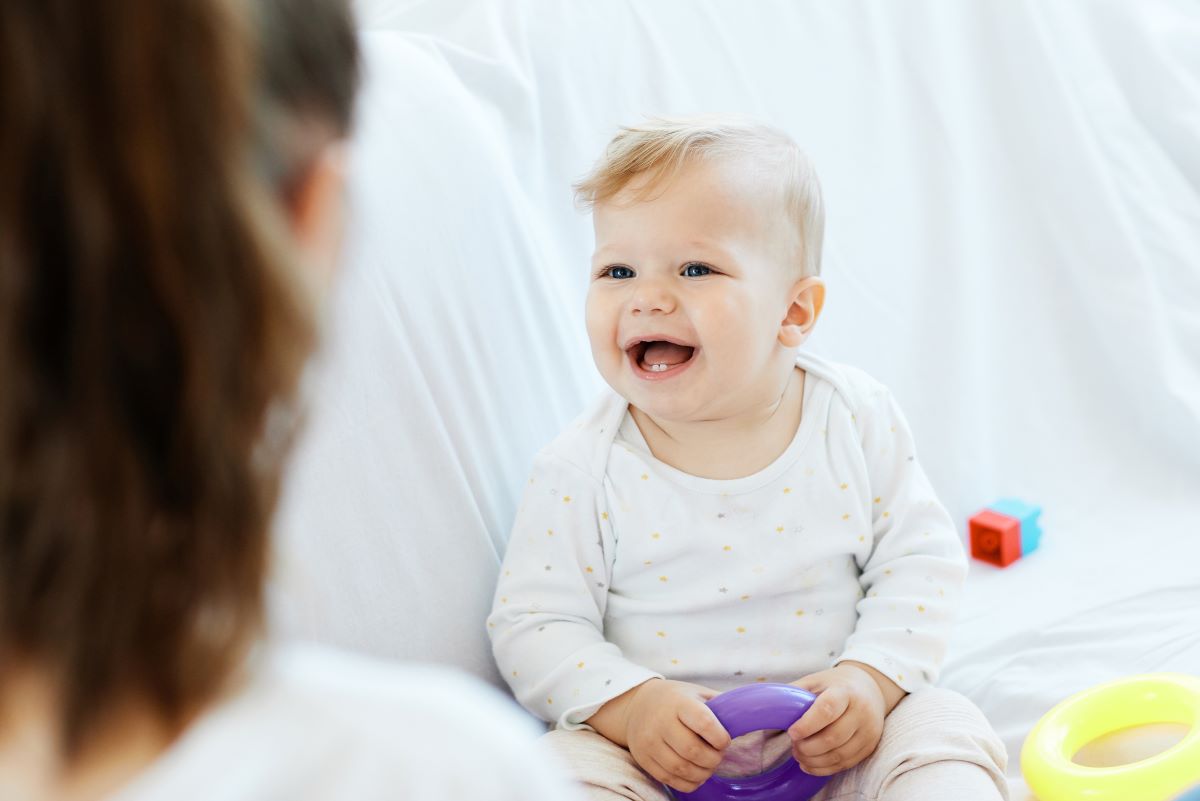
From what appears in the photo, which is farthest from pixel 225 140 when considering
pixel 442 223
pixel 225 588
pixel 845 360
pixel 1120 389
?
pixel 1120 389

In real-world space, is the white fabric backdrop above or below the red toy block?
above

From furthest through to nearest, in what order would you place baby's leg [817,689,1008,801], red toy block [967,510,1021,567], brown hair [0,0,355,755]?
1. red toy block [967,510,1021,567]
2. baby's leg [817,689,1008,801]
3. brown hair [0,0,355,755]

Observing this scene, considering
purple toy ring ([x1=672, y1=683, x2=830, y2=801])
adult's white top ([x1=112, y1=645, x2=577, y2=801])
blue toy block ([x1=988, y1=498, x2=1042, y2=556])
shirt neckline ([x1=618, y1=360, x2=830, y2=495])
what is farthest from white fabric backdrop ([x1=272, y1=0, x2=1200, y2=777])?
adult's white top ([x1=112, y1=645, x2=577, y2=801])

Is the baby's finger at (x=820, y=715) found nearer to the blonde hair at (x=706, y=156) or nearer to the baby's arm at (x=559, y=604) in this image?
the baby's arm at (x=559, y=604)

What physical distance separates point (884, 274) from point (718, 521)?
61 centimetres

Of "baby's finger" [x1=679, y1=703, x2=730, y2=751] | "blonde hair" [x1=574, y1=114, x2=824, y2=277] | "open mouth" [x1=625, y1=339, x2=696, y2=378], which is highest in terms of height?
"blonde hair" [x1=574, y1=114, x2=824, y2=277]

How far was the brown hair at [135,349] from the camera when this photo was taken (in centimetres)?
36

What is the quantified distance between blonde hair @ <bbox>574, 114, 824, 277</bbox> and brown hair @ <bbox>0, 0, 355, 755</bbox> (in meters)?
0.79

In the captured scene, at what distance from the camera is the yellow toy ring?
116 cm

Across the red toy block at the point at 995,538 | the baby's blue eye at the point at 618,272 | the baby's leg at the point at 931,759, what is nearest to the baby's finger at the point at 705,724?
the baby's leg at the point at 931,759

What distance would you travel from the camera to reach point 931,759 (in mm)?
1123

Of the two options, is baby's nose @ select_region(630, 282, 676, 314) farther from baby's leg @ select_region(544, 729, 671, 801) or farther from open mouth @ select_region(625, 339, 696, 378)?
baby's leg @ select_region(544, 729, 671, 801)

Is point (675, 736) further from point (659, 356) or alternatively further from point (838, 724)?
point (659, 356)

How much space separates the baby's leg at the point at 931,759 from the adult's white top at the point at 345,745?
71 cm
